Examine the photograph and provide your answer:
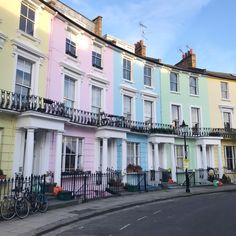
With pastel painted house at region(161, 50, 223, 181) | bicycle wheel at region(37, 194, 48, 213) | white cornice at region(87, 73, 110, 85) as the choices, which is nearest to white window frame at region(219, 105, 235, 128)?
pastel painted house at region(161, 50, 223, 181)

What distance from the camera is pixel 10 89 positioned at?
44.3 feet

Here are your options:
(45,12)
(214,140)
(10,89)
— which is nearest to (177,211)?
(10,89)

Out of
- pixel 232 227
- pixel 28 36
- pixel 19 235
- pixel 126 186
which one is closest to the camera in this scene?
pixel 19 235

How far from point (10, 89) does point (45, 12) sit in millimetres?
5288

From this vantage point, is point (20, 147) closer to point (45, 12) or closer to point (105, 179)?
point (105, 179)

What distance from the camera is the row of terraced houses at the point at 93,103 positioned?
13.6m

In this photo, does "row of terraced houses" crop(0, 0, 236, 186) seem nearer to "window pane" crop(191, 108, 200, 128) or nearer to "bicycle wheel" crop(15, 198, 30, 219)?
"window pane" crop(191, 108, 200, 128)

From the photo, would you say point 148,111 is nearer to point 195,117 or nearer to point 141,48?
point 195,117

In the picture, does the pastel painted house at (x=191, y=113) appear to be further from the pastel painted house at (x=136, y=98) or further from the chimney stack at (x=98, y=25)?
the chimney stack at (x=98, y=25)

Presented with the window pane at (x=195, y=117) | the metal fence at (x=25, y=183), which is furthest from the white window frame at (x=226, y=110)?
the metal fence at (x=25, y=183)

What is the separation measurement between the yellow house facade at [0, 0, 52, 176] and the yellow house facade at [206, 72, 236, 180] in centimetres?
1695

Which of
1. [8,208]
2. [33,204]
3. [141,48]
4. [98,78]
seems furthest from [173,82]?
[8,208]

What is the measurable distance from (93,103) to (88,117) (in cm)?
149

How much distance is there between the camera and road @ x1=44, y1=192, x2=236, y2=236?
27.1 ft
